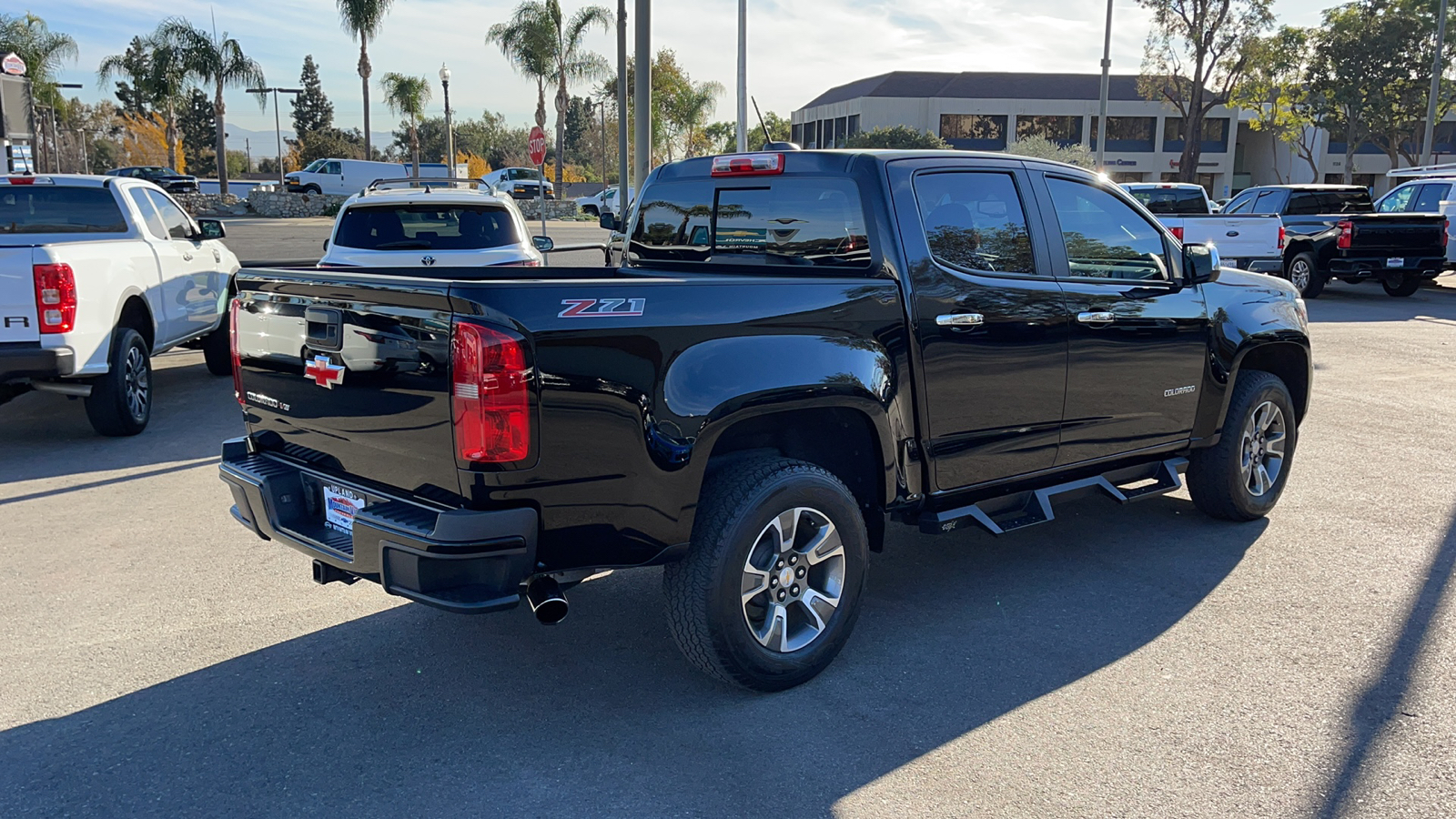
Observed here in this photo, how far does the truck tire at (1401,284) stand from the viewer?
62.6ft

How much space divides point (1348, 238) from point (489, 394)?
18771mm

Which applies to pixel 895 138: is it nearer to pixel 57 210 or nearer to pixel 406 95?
pixel 406 95

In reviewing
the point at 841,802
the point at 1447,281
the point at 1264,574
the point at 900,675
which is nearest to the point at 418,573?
the point at 841,802

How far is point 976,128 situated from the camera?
7675 cm

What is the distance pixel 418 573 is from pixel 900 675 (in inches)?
74.5

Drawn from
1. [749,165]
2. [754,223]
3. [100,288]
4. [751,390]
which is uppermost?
[749,165]

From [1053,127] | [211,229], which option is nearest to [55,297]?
[211,229]

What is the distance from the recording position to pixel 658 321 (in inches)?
141

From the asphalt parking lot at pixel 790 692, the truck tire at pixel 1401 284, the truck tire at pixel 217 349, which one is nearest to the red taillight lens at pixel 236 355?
the asphalt parking lot at pixel 790 692

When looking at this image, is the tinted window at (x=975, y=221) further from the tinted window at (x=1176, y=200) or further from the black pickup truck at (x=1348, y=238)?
the tinted window at (x=1176, y=200)

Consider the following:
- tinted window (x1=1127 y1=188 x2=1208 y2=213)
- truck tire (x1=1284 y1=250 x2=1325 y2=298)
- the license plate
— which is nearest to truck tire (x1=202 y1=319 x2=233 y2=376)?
the license plate

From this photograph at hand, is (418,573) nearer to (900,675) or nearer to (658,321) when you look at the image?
(658,321)

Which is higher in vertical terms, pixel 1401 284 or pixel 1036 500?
pixel 1401 284

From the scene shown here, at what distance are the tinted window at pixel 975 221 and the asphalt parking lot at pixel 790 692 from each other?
1554 millimetres
